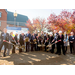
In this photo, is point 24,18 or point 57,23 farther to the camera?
point 24,18

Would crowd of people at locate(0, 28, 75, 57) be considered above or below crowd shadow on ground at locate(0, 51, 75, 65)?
above

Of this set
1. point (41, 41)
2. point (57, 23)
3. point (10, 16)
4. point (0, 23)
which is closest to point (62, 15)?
point (57, 23)

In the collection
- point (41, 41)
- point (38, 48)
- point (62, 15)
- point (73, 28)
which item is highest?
point (62, 15)

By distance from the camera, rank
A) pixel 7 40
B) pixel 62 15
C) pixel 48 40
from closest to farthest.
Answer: pixel 7 40, pixel 48 40, pixel 62 15

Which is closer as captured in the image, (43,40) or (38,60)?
(38,60)

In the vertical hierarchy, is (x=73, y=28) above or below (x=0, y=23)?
below

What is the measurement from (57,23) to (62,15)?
896mm

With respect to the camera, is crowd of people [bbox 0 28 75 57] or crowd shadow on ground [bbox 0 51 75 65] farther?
crowd of people [bbox 0 28 75 57]

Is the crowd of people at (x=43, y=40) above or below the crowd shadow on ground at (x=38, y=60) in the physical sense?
above

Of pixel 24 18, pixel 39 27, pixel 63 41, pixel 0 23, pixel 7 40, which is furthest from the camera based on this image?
pixel 24 18

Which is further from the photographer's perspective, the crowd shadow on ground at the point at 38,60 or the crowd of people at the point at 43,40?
the crowd of people at the point at 43,40

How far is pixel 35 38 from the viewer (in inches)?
230

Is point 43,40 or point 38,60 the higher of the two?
point 43,40

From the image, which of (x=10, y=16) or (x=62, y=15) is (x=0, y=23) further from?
(x=10, y=16)
